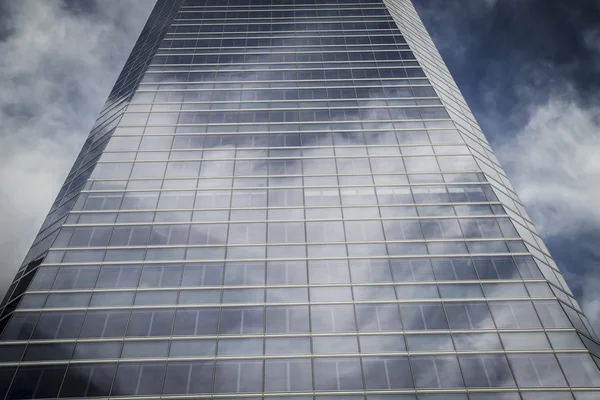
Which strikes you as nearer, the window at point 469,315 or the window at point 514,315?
the window at point 469,315

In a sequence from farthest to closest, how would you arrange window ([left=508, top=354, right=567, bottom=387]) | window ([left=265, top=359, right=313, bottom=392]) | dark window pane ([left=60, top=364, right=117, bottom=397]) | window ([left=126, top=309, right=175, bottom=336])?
window ([left=126, top=309, right=175, bottom=336])
window ([left=265, top=359, right=313, bottom=392])
window ([left=508, top=354, right=567, bottom=387])
dark window pane ([left=60, top=364, right=117, bottom=397])

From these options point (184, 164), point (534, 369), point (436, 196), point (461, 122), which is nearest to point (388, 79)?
point (461, 122)

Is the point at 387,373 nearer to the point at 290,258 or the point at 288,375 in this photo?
the point at 288,375

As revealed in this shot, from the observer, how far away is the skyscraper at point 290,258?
90.0 ft

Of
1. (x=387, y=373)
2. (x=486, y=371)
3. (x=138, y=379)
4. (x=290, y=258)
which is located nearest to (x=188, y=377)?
(x=138, y=379)

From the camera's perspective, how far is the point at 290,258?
112 feet

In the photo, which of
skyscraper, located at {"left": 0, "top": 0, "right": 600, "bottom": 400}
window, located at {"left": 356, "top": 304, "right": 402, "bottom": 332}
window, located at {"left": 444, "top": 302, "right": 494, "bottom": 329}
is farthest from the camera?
window, located at {"left": 356, "top": 304, "right": 402, "bottom": 332}

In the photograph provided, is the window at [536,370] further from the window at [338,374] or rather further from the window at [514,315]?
the window at [338,374]

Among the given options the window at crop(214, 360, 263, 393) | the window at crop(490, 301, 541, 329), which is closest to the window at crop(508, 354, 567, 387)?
the window at crop(490, 301, 541, 329)

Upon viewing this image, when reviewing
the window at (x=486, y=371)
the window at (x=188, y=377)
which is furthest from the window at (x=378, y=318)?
the window at (x=188, y=377)

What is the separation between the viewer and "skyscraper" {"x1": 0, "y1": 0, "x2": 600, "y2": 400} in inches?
1080

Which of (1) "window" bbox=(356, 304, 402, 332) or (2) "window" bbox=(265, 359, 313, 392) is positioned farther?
(1) "window" bbox=(356, 304, 402, 332)

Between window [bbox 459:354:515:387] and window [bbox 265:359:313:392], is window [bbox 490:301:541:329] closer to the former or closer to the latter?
window [bbox 459:354:515:387]

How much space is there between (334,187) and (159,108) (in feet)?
74.5
